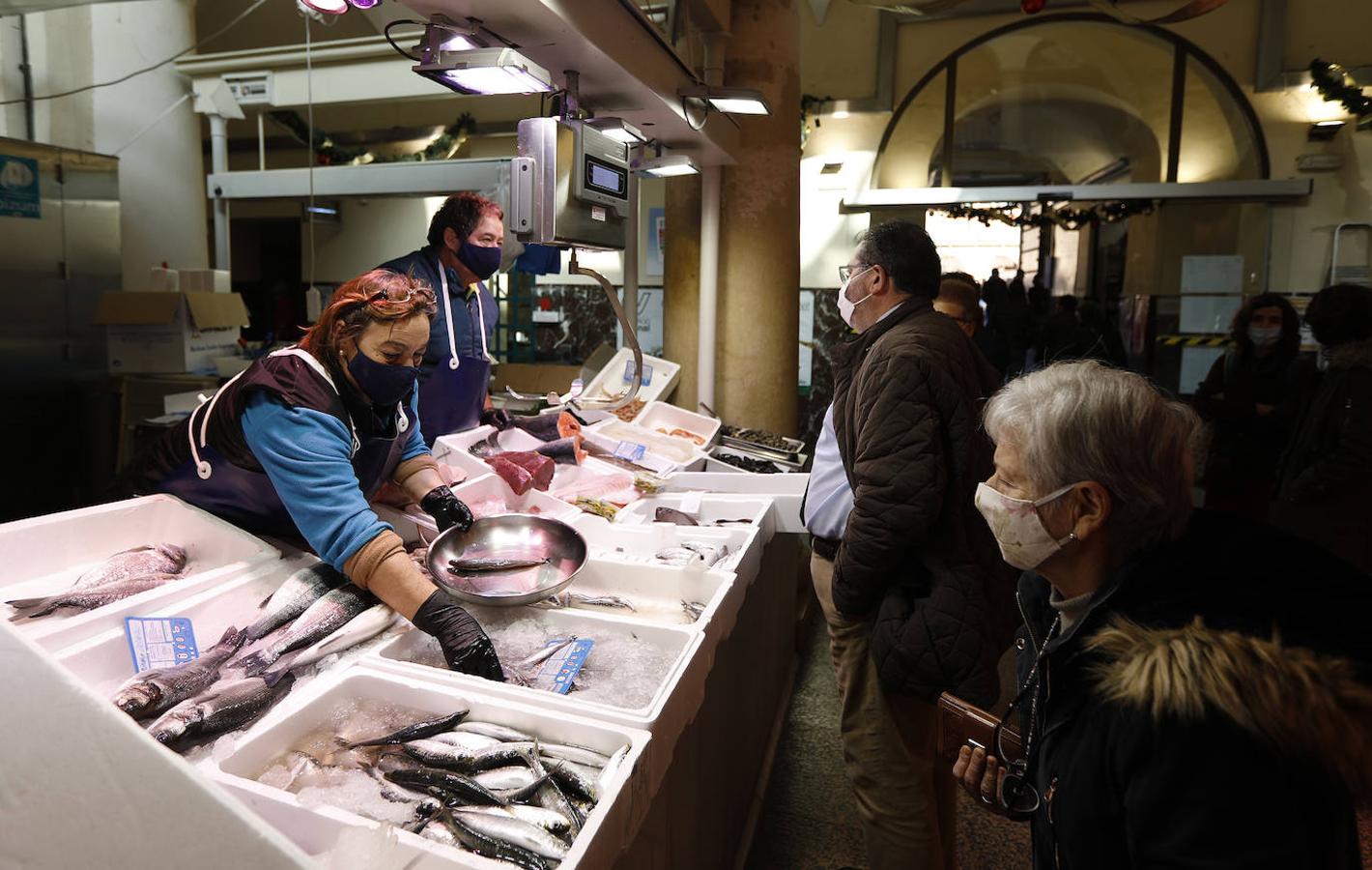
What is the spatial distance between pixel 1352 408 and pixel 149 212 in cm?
828

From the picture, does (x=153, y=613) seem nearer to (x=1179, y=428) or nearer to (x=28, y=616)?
(x=28, y=616)

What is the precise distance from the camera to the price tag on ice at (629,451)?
374 cm

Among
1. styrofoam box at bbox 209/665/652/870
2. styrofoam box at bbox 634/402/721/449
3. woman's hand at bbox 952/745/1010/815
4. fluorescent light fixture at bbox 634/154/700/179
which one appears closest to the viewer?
styrofoam box at bbox 209/665/652/870

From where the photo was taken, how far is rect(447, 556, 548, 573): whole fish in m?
2.19

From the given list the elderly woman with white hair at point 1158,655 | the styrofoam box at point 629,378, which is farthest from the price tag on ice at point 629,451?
the elderly woman with white hair at point 1158,655

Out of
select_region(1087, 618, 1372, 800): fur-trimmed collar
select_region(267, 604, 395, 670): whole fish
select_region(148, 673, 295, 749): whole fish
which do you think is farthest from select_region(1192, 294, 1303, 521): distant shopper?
select_region(148, 673, 295, 749): whole fish

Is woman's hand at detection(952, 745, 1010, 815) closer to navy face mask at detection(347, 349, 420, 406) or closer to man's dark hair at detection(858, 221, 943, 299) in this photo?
man's dark hair at detection(858, 221, 943, 299)

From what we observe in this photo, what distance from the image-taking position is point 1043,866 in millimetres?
1316

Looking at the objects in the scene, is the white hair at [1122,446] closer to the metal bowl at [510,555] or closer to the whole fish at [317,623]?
the metal bowl at [510,555]

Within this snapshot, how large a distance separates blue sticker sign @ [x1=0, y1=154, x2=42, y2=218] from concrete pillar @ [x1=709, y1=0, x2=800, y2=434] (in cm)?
478

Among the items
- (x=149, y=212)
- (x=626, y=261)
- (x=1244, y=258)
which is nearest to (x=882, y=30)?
(x=1244, y=258)

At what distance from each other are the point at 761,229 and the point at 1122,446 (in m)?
3.63

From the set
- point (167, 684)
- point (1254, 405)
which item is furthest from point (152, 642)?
point (1254, 405)

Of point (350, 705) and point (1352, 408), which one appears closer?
point (350, 705)
